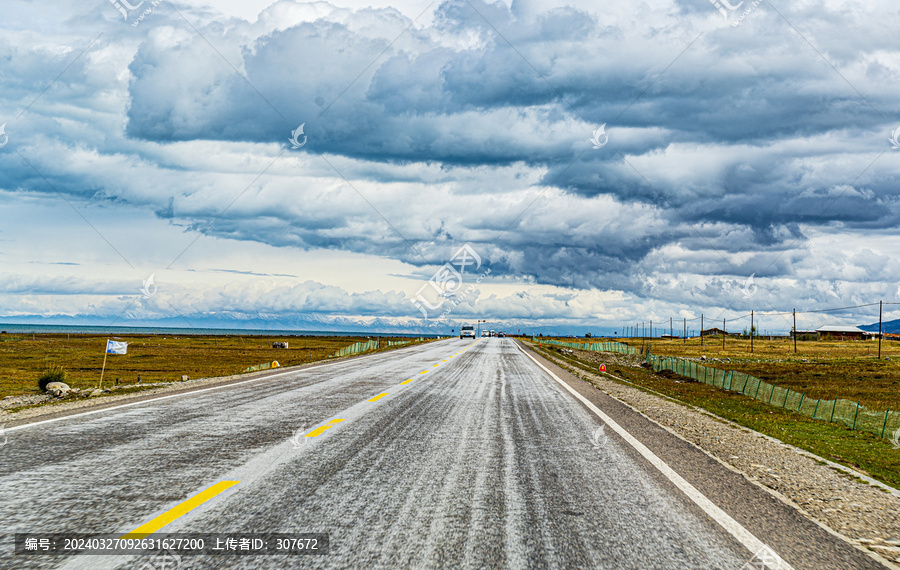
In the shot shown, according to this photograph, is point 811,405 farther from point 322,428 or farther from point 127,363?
point 127,363

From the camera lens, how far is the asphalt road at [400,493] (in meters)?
4.46

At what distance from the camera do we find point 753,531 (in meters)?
5.17

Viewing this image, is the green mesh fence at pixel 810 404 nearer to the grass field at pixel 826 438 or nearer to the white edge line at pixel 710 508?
the grass field at pixel 826 438

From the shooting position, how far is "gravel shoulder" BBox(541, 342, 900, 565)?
5.56 m

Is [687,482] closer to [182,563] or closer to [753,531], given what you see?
[753,531]

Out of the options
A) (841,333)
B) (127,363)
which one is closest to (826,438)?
(127,363)

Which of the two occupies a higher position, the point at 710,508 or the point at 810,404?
the point at 710,508

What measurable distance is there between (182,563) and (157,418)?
288 inches

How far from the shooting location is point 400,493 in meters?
5.94

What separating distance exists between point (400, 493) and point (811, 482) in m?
5.16

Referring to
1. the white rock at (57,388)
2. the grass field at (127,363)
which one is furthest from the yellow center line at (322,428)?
the grass field at (127,363)

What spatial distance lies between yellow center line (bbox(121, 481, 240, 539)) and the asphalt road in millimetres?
37

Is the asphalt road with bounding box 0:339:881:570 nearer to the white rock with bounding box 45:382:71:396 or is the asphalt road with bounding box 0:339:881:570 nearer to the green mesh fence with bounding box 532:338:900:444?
the green mesh fence with bounding box 532:338:900:444

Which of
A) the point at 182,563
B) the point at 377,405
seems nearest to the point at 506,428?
the point at 377,405
